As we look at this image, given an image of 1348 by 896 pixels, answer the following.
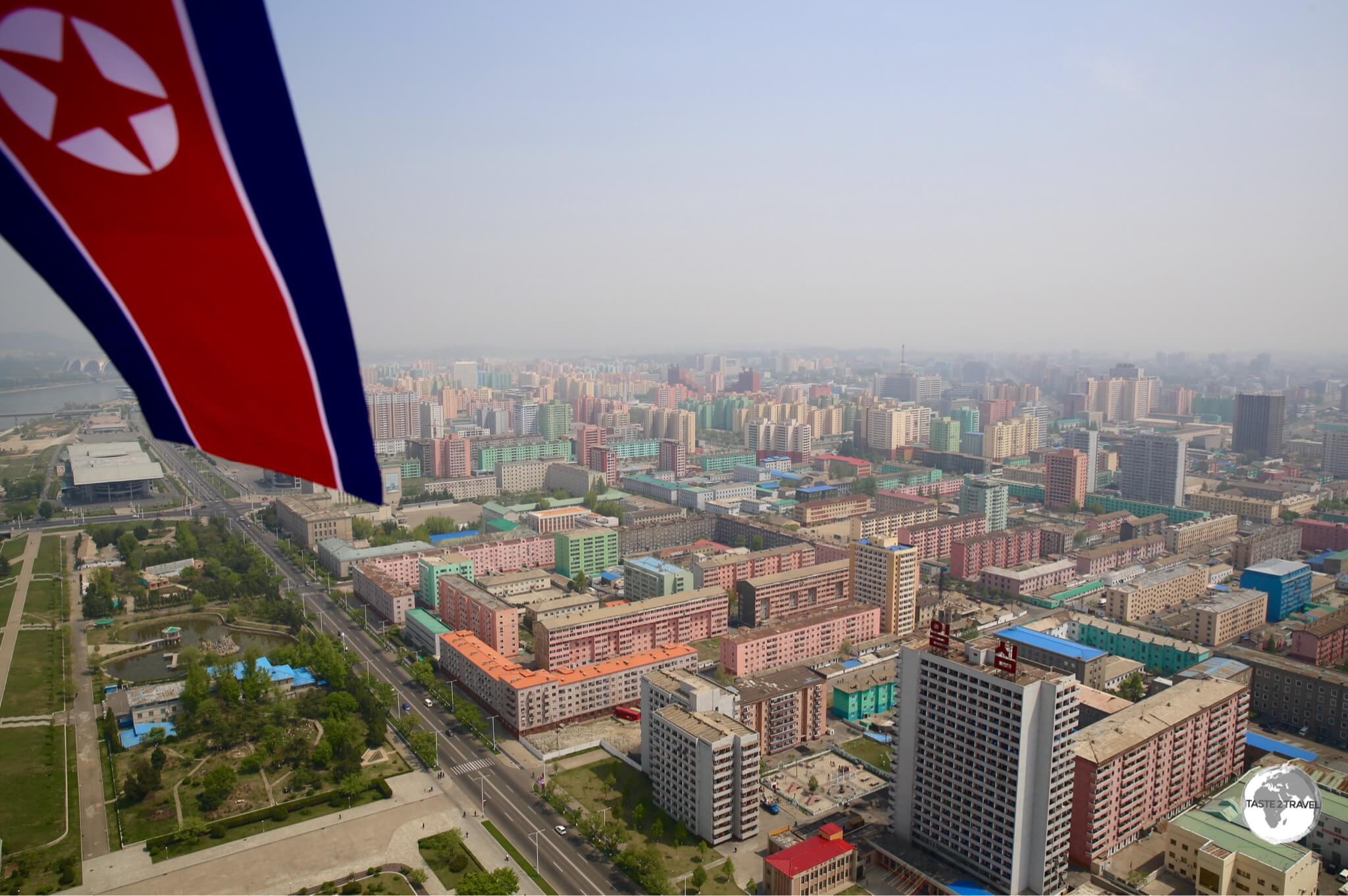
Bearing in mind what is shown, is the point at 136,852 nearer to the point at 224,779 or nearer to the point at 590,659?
the point at 224,779

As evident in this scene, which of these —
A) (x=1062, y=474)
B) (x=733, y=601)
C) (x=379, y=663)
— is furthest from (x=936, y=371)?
(x=379, y=663)

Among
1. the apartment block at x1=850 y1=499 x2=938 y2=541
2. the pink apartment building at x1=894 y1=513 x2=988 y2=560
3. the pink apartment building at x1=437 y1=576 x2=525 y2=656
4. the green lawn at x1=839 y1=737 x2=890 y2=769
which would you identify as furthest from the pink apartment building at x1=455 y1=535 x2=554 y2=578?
the green lawn at x1=839 y1=737 x2=890 y2=769

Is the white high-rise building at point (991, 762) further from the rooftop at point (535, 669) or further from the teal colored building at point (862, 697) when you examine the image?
the rooftop at point (535, 669)

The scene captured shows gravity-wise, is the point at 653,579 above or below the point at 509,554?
above

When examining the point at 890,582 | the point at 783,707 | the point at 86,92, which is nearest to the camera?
the point at 86,92

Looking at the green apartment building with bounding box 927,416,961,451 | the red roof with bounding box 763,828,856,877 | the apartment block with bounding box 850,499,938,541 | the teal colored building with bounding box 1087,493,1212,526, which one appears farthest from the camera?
the green apartment building with bounding box 927,416,961,451

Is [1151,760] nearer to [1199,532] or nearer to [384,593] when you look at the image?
[384,593]

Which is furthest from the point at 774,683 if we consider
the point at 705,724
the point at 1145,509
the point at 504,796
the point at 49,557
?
the point at 49,557

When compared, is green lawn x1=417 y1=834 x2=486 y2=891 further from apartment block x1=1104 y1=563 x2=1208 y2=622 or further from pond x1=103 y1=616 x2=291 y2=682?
apartment block x1=1104 y1=563 x2=1208 y2=622
